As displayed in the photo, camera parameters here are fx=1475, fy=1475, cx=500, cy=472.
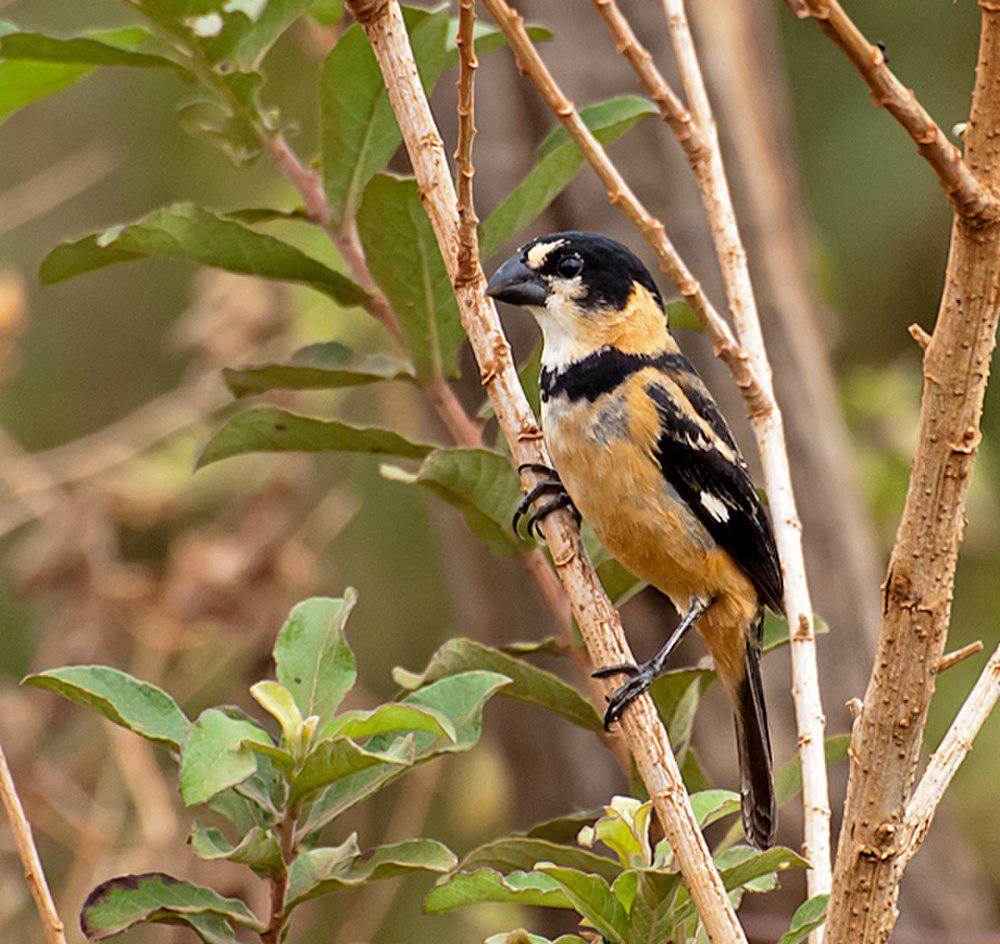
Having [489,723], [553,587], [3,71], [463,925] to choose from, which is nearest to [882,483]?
[489,723]

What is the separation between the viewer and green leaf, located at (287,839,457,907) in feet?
5.61

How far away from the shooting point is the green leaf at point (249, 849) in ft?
5.35

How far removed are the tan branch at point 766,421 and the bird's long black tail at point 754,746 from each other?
1.18ft

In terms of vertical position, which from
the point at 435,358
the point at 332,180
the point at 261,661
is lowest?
the point at 261,661

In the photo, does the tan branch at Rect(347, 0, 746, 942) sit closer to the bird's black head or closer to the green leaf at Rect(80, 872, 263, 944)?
the green leaf at Rect(80, 872, 263, 944)

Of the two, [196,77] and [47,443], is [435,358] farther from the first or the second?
[47,443]

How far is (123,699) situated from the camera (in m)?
1.72

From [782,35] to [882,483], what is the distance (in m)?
4.20

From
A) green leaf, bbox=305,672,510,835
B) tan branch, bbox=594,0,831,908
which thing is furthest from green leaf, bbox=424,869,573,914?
→ tan branch, bbox=594,0,831,908

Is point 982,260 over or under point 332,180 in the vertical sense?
under

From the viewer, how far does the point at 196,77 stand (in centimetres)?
227

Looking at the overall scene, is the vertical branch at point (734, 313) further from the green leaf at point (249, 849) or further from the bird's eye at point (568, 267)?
the green leaf at point (249, 849)

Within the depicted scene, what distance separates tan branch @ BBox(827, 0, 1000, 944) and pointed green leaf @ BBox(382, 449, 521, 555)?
745mm

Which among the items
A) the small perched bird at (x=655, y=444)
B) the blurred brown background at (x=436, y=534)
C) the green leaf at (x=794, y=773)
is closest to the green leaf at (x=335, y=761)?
the green leaf at (x=794, y=773)
